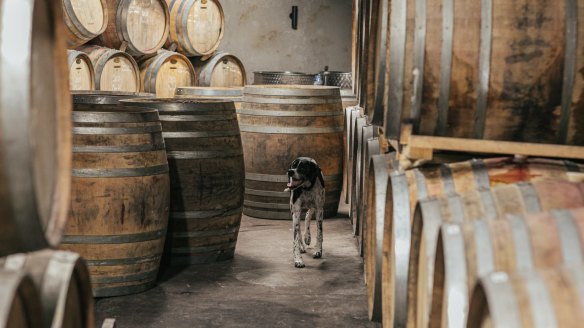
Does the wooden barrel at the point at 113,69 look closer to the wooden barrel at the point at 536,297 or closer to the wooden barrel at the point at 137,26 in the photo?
the wooden barrel at the point at 137,26

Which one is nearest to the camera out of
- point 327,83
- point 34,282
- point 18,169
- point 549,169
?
point 18,169

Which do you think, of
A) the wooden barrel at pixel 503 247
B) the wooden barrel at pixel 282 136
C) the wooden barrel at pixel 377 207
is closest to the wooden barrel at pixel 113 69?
the wooden barrel at pixel 282 136

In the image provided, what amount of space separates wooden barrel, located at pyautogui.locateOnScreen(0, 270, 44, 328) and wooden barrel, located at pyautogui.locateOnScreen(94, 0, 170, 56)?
22.5ft

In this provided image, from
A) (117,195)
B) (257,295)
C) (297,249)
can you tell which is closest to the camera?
(117,195)

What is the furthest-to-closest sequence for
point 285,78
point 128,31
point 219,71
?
→ point 219,71 < point 285,78 < point 128,31

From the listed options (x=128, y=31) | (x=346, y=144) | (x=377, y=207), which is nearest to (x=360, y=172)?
(x=346, y=144)

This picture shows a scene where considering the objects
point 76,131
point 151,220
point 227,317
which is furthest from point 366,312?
point 76,131

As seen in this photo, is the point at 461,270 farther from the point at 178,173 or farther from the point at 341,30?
the point at 341,30

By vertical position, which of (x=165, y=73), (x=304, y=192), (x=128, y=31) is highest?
(x=128, y=31)

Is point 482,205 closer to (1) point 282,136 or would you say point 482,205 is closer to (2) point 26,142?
(2) point 26,142

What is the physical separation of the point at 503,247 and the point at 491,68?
4.06ft

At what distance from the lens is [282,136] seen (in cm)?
759

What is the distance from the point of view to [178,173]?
5707mm

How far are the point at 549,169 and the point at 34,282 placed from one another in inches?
69.5
